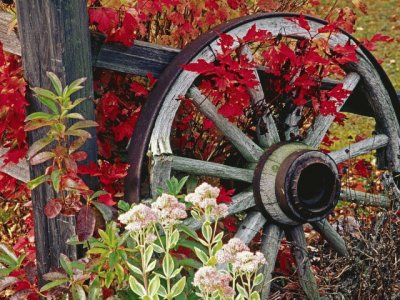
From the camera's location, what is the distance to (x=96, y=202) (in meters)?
2.82

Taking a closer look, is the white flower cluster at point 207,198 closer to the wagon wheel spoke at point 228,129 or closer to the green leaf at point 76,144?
the green leaf at point 76,144

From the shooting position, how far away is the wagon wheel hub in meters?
3.22

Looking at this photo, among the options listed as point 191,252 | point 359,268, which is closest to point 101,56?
point 191,252

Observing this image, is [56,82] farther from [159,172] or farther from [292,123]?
[292,123]

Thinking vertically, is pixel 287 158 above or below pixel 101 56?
below

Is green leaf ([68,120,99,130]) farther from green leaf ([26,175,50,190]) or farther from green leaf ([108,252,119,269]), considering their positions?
green leaf ([108,252,119,269])

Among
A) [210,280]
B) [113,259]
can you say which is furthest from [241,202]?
[210,280]

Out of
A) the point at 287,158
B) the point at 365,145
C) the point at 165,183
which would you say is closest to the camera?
the point at 165,183

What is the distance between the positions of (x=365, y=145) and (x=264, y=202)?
758mm

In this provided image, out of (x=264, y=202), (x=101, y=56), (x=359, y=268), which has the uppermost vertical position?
(x=101, y=56)

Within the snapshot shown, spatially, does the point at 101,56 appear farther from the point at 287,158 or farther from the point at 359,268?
the point at 359,268

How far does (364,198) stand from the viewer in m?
3.78

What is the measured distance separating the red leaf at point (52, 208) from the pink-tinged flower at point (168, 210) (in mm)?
767

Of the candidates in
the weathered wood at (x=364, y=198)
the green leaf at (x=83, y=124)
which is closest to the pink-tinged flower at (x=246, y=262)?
the green leaf at (x=83, y=124)
